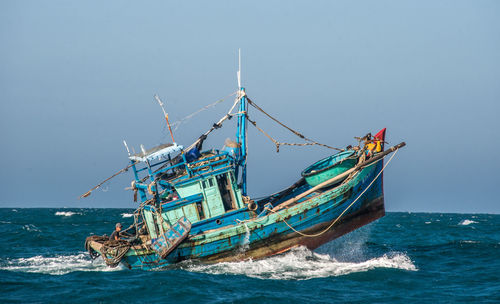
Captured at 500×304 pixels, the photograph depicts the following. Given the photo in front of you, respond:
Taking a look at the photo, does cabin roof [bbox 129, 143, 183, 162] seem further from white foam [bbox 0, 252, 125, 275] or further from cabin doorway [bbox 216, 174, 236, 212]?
white foam [bbox 0, 252, 125, 275]

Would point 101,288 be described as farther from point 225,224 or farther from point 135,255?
point 225,224

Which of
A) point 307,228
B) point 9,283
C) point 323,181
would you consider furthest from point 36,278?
point 323,181

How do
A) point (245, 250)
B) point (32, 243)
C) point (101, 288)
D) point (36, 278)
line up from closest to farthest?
point (101, 288) → point (36, 278) → point (245, 250) → point (32, 243)

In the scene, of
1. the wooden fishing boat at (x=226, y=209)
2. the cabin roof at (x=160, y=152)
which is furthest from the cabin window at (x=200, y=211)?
the cabin roof at (x=160, y=152)

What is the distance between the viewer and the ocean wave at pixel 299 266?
18.8 metres

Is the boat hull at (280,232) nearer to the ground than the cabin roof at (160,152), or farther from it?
nearer to the ground

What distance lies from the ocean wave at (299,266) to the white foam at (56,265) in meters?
4.55

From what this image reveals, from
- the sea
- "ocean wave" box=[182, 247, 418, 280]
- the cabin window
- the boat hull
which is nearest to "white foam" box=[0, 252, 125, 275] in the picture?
the sea

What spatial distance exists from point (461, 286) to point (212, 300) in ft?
28.2

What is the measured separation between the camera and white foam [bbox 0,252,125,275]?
68.2 feet

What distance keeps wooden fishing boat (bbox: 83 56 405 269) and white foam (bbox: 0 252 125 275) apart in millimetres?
1098

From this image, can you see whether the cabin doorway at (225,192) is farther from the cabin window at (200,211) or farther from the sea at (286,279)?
the sea at (286,279)

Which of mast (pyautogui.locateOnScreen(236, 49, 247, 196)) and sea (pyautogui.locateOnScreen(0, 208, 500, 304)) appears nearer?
sea (pyautogui.locateOnScreen(0, 208, 500, 304))

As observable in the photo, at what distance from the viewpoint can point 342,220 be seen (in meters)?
21.6
